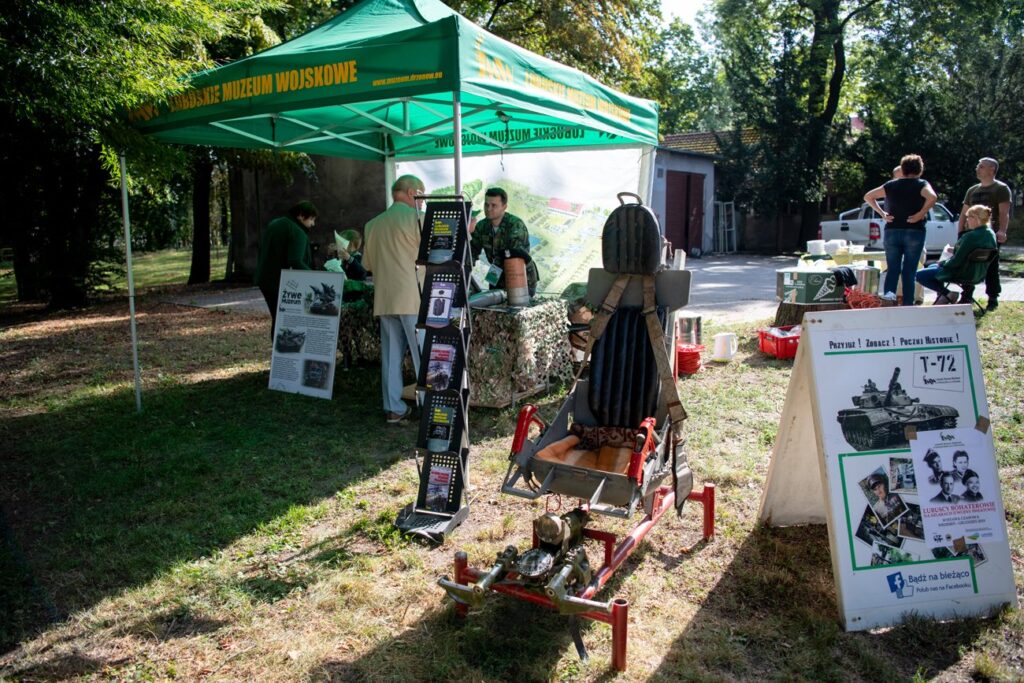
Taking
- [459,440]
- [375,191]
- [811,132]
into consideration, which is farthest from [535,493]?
[811,132]

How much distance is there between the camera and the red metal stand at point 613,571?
9.36 ft

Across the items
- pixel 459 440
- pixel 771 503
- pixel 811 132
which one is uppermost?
pixel 811 132

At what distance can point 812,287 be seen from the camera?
843 centimetres

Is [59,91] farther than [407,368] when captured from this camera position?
No

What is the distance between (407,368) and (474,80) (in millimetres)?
2929

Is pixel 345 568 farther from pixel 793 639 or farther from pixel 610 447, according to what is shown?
pixel 793 639

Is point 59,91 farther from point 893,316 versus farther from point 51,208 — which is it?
point 51,208

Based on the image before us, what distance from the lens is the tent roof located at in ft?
16.0

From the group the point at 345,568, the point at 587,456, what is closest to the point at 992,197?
the point at 587,456

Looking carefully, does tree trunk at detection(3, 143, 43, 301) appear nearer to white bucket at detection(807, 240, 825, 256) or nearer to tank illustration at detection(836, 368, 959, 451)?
white bucket at detection(807, 240, 825, 256)

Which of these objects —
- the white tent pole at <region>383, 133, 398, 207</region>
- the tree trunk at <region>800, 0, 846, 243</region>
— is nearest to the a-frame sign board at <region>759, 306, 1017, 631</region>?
the white tent pole at <region>383, 133, 398, 207</region>

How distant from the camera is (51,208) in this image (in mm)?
13117

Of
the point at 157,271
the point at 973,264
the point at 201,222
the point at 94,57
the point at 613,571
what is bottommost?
the point at 613,571

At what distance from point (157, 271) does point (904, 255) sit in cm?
2197
